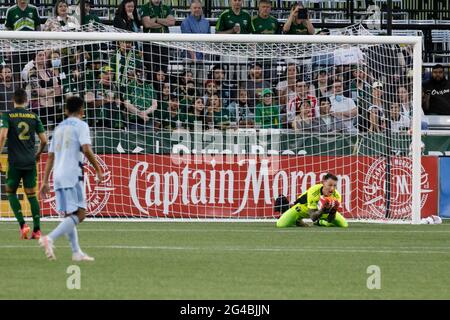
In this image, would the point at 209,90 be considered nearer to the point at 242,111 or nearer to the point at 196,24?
the point at 242,111

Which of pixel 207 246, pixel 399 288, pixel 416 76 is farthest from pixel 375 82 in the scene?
pixel 399 288

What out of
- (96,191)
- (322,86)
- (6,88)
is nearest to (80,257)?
(96,191)

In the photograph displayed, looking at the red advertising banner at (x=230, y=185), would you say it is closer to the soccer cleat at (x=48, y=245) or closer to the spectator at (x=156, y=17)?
the spectator at (x=156, y=17)

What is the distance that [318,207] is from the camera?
20.1 m

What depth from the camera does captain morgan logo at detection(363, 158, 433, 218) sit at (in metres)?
21.3

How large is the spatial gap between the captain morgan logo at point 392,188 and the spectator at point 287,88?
193 cm

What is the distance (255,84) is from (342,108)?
5.29ft

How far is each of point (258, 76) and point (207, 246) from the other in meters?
7.10

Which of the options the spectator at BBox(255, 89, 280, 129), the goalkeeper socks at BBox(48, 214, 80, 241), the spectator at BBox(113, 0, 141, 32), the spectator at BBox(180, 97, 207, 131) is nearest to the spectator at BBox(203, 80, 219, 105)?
the spectator at BBox(180, 97, 207, 131)

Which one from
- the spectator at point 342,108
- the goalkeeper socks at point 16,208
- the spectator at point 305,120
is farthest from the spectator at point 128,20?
the goalkeeper socks at point 16,208

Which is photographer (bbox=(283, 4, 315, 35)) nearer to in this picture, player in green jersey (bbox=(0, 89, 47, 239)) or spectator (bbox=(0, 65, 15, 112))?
spectator (bbox=(0, 65, 15, 112))

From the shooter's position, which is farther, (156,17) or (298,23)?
(156,17)
